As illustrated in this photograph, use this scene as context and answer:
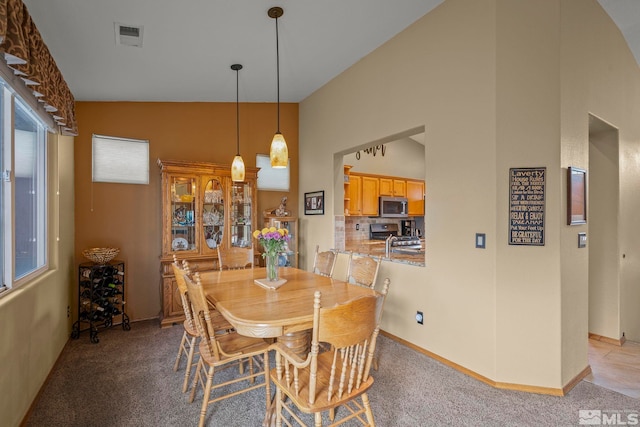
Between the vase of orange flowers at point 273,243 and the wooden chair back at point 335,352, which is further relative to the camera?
the vase of orange flowers at point 273,243

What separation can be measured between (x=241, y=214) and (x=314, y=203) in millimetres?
1046

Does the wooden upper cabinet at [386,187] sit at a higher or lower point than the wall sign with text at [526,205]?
higher

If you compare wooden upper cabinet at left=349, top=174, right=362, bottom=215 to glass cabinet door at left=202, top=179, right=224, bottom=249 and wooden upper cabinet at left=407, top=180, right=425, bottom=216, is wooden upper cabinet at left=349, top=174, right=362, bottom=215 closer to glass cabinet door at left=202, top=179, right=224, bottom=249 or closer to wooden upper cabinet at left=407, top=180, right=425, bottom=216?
wooden upper cabinet at left=407, top=180, right=425, bottom=216

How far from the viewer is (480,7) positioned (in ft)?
8.42

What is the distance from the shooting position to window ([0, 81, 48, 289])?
1949 mm

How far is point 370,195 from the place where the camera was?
5.62 meters

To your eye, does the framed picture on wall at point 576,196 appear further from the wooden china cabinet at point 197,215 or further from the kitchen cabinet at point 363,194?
the wooden china cabinet at point 197,215

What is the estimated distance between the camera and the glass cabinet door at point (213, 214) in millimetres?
4043

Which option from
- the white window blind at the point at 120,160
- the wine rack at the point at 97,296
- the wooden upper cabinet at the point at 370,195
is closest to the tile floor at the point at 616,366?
the wooden upper cabinet at the point at 370,195

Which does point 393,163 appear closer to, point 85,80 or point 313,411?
point 85,80

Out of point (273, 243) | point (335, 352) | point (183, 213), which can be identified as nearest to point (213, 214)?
point (183, 213)

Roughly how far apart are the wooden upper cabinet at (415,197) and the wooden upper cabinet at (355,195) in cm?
140

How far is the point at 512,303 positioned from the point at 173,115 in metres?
4.34

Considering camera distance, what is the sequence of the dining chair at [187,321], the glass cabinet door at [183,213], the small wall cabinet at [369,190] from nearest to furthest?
the dining chair at [187,321] → the glass cabinet door at [183,213] → the small wall cabinet at [369,190]
